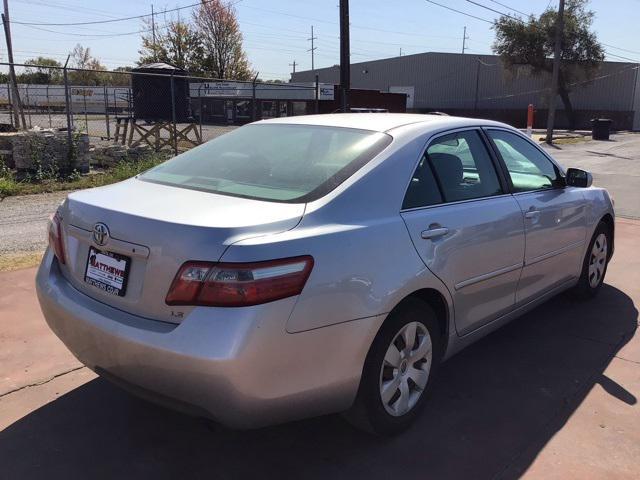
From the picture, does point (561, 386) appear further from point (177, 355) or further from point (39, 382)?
point (39, 382)

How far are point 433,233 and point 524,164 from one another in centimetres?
171

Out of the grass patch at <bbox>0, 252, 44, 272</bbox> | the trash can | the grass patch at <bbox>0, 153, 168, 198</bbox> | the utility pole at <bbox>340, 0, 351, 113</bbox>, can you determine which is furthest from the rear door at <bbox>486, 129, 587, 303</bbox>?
the trash can

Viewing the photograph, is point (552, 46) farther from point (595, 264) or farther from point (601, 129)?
point (595, 264)

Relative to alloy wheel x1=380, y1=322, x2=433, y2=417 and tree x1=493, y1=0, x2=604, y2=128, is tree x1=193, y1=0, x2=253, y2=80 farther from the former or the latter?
alloy wheel x1=380, y1=322, x2=433, y2=417

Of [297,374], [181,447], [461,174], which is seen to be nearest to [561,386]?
[461,174]

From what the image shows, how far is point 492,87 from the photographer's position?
55.7 meters

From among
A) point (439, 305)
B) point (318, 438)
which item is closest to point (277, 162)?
point (439, 305)

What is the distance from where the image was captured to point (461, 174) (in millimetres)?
3488

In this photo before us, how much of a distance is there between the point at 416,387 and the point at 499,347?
4.43ft

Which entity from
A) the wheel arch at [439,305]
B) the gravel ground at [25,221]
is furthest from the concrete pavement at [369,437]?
the gravel ground at [25,221]

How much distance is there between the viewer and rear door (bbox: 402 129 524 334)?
3004 mm

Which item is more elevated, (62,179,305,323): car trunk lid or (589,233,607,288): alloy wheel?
(62,179,305,323): car trunk lid

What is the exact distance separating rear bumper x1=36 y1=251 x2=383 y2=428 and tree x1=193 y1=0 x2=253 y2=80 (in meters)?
54.9

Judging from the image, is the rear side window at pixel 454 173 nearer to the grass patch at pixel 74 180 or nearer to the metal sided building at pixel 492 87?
the grass patch at pixel 74 180
